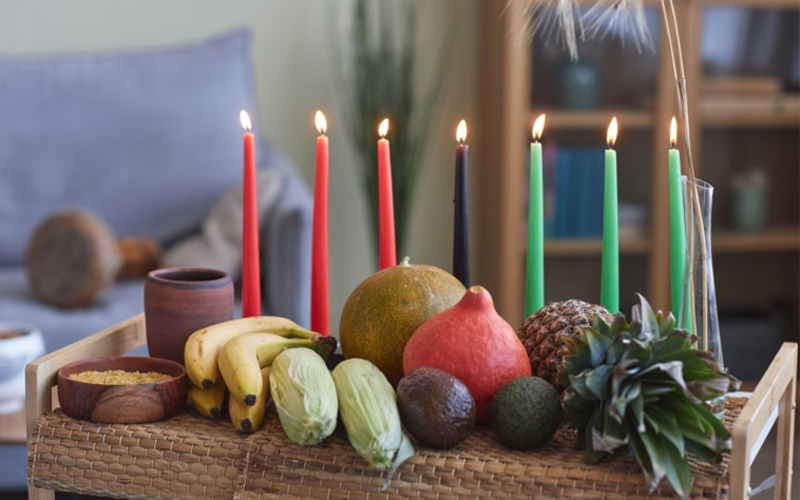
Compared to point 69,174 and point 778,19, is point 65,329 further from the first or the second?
point 778,19

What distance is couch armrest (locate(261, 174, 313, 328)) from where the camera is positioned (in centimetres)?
191

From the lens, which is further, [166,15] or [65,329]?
[166,15]

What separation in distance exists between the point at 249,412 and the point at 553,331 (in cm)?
27

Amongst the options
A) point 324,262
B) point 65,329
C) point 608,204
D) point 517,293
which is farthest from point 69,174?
point 608,204

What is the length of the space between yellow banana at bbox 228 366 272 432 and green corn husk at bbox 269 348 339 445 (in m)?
0.03

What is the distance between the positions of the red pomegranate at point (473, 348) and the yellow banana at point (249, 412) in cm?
13

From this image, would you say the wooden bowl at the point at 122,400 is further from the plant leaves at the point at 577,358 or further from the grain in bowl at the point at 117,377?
the plant leaves at the point at 577,358

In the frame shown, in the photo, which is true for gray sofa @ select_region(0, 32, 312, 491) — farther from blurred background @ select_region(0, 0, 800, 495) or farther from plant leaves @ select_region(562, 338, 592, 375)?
plant leaves @ select_region(562, 338, 592, 375)

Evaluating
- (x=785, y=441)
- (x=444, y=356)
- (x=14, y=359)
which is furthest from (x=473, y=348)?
(x=14, y=359)

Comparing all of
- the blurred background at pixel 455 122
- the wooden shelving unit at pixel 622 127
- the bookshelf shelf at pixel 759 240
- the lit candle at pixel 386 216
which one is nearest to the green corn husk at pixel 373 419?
the lit candle at pixel 386 216

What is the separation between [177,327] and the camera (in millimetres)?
838

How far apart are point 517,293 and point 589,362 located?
6.29 feet

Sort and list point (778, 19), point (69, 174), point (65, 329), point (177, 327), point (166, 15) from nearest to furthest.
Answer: point (177, 327) < point (65, 329) < point (69, 174) < point (778, 19) < point (166, 15)

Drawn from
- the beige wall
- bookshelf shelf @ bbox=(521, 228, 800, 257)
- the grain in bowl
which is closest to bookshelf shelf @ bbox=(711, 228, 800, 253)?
bookshelf shelf @ bbox=(521, 228, 800, 257)
